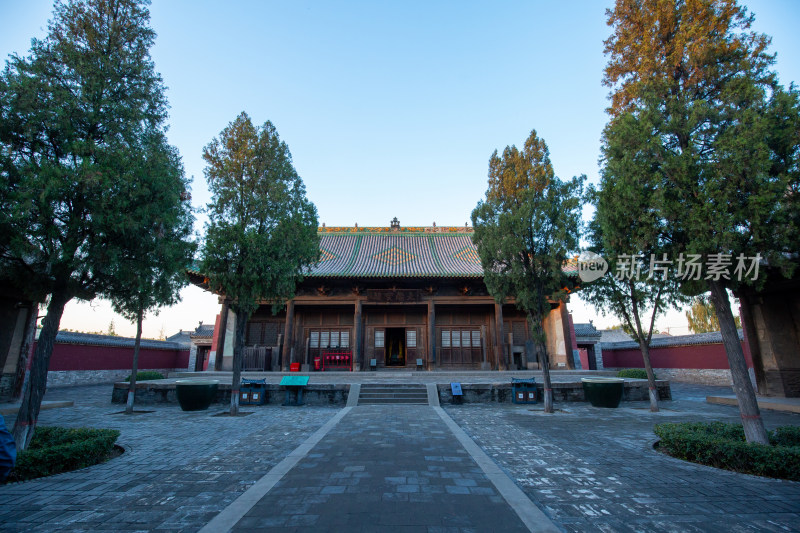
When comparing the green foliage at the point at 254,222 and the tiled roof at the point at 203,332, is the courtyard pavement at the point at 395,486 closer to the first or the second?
the green foliage at the point at 254,222

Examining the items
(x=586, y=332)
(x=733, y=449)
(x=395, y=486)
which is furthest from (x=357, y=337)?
(x=586, y=332)

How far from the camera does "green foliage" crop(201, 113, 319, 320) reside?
958cm

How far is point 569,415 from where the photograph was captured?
960 cm

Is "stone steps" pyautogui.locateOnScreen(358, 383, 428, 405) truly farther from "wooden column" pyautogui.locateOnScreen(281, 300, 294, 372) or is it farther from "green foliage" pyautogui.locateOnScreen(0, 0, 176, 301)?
"green foliage" pyautogui.locateOnScreen(0, 0, 176, 301)

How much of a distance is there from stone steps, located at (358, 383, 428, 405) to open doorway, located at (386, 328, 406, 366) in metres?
7.48

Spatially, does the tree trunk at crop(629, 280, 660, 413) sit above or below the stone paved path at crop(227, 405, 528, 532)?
above

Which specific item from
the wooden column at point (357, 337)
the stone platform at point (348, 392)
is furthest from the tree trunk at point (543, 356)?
the wooden column at point (357, 337)

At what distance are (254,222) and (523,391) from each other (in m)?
9.59

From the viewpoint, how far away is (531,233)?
10.3m

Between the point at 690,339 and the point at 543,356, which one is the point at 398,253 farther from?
the point at 690,339

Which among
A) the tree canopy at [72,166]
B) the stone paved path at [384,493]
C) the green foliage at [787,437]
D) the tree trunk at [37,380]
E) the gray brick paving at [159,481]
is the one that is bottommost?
the gray brick paving at [159,481]

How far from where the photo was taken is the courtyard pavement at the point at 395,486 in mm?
3363

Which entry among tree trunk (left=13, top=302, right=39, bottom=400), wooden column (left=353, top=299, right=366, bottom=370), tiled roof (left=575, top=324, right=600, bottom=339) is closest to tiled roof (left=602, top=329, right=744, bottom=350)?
tiled roof (left=575, top=324, right=600, bottom=339)

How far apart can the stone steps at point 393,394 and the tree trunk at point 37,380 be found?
24.8 feet
